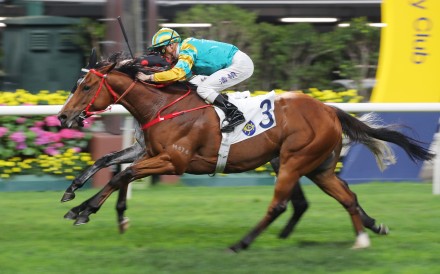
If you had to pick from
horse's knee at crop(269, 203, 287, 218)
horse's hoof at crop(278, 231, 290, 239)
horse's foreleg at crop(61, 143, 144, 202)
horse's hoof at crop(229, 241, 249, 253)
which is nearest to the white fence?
horse's foreleg at crop(61, 143, 144, 202)

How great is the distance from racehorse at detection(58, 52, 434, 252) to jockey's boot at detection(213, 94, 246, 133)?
8cm

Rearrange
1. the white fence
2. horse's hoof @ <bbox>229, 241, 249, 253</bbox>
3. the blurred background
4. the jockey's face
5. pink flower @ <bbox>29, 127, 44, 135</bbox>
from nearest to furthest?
horse's hoof @ <bbox>229, 241, 249, 253</bbox> < the jockey's face < the white fence < pink flower @ <bbox>29, 127, 44, 135</bbox> < the blurred background

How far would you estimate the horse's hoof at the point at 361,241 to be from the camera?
766 centimetres

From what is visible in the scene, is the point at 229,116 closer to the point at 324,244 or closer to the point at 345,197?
the point at 345,197

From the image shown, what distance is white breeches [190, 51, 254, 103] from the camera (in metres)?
8.01

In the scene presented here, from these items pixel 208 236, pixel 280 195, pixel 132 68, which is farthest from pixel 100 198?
pixel 280 195

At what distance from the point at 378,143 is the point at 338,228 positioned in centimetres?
85

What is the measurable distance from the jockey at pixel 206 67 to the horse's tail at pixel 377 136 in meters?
0.95

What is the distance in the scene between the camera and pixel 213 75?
811cm

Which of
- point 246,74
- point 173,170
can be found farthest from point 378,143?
point 173,170

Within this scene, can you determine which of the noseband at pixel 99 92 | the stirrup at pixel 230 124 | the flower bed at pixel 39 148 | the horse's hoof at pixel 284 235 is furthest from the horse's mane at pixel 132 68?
the flower bed at pixel 39 148

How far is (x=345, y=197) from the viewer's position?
798 cm

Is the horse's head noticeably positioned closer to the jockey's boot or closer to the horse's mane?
the horse's mane

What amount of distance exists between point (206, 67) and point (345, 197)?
1.62 metres
